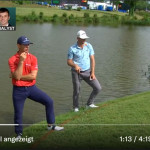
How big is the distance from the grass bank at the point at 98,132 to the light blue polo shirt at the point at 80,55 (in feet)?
3.42

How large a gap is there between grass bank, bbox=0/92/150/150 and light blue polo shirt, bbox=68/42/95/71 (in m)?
1.04

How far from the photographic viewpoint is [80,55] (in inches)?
301

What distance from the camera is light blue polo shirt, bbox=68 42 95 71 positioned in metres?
7.65

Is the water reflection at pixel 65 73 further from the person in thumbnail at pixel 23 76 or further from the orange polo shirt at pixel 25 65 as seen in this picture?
the orange polo shirt at pixel 25 65

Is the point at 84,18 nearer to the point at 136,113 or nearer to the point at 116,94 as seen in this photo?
the point at 116,94

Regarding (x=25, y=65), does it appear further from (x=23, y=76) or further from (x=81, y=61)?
(x=81, y=61)

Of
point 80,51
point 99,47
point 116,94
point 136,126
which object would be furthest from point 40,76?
point 99,47

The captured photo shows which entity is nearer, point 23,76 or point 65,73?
point 23,76

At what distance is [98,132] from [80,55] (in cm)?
208
